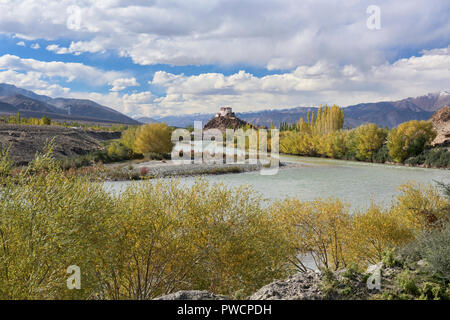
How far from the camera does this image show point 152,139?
197 ft

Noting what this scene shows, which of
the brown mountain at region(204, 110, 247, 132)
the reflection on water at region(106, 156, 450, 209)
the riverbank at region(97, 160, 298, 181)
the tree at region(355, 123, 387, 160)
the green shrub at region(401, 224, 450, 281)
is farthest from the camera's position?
the brown mountain at region(204, 110, 247, 132)

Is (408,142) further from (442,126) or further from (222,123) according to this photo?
(222,123)

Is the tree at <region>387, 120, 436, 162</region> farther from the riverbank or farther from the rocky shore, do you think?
the rocky shore

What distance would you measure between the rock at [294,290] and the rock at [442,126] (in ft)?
211

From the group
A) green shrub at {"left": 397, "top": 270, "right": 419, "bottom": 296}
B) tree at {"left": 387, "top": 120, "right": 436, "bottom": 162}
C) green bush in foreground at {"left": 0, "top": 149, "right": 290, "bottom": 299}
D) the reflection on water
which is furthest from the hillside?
tree at {"left": 387, "top": 120, "right": 436, "bottom": 162}

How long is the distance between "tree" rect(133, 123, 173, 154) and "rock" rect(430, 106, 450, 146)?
4810cm

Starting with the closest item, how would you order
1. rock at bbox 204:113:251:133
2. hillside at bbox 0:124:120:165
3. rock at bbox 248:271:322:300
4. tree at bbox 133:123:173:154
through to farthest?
rock at bbox 248:271:322:300
hillside at bbox 0:124:120:165
tree at bbox 133:123:173:154
rock at bbox 204:113:251:133

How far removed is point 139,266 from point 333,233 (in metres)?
8.52

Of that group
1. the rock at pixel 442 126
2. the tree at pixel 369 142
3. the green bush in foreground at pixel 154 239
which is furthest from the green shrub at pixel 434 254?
the rock at pixel 442 126

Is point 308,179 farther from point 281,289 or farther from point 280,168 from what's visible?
point 281,289

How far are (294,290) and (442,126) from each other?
84882 mm

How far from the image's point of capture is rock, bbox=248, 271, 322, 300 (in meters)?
7.45

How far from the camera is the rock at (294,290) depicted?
24.4 ft
